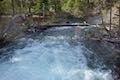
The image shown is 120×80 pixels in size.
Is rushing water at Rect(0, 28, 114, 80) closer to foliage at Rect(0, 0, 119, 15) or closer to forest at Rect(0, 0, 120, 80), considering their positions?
forest at Rect(0, 0, 120, 80)

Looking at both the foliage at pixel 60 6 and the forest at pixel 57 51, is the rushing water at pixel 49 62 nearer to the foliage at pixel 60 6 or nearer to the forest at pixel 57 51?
the forest at pixel 57 51

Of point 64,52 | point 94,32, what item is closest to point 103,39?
point 94,32

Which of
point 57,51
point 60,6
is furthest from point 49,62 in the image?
point 60,6

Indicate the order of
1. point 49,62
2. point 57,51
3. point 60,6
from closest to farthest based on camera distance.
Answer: point 49,62 → point 57,51 → point 60,6

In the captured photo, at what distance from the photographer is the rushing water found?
12.7m

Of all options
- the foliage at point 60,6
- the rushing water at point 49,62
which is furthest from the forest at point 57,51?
the foliage at point 60,6

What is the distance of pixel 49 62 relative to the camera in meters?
15.0

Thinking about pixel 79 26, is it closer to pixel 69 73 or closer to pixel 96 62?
pixel 96 62

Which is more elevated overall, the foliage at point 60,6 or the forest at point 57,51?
the foliage at point 60,6

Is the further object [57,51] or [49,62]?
[57,51]

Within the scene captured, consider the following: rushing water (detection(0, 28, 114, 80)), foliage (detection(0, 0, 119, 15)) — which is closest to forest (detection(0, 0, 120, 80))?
rushing water (detection(0, 28, 114, 80))

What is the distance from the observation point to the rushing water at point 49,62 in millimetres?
12742

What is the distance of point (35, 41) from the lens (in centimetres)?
2058

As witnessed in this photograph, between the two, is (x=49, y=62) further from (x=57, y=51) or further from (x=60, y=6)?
(x=60, y=6)
